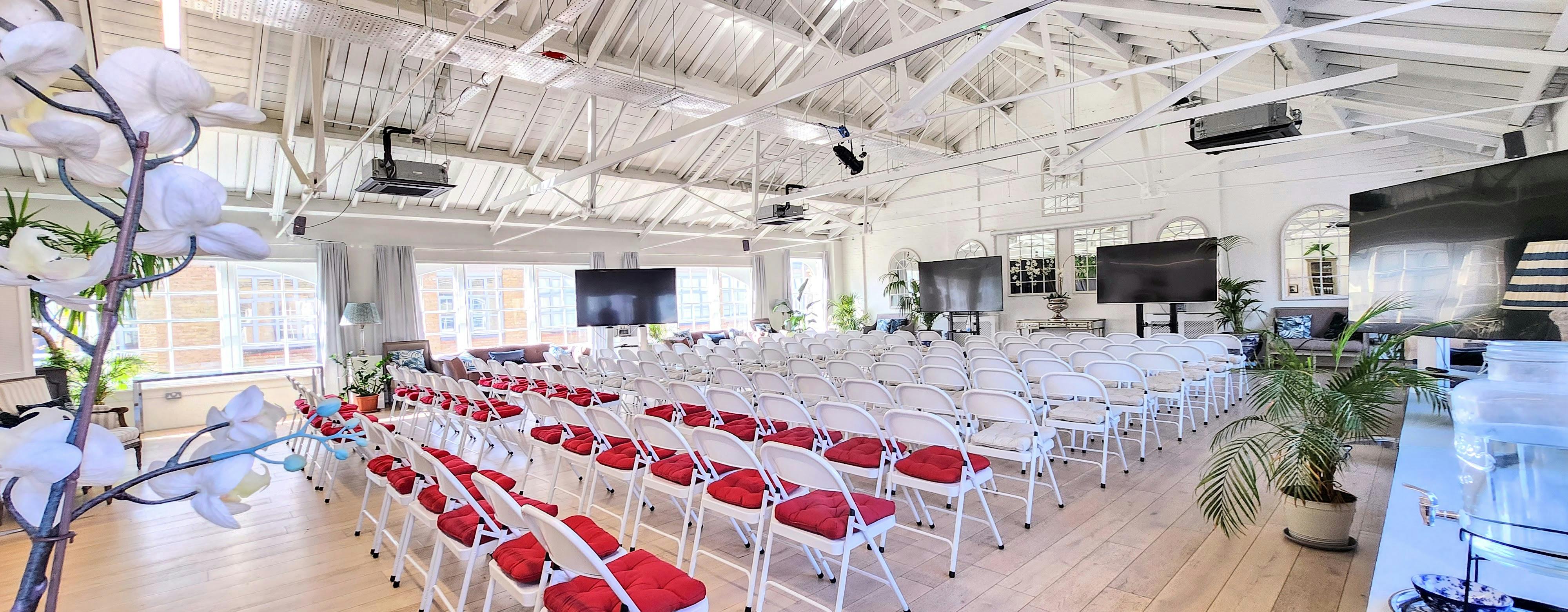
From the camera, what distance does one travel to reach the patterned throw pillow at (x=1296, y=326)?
11023mm

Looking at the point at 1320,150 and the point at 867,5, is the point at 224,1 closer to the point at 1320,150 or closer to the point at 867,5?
the point at 867,5

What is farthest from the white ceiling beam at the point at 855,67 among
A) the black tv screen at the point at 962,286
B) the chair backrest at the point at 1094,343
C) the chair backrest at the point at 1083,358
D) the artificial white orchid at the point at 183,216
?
the black tv screen at the point at 962,286

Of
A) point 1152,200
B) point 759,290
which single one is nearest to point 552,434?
point 759,290

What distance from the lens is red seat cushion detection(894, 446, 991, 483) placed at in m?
3.42

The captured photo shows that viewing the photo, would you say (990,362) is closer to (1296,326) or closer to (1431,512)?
(1431,512)

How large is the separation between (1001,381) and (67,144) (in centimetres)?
539

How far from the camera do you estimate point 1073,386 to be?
16.2 feet

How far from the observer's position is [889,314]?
17.0 meters

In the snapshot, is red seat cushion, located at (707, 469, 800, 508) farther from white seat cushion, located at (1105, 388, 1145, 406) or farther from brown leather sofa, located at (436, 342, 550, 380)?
brown leather sofa, located at (436, 342, 550, 380)

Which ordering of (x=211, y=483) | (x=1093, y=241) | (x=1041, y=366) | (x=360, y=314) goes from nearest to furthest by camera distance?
(x=211, y=483) → (x=1041, y=366) → (x=360, y=314) → (x=1093, y=241)

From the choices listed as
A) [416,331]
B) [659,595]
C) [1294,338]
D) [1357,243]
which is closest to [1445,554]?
[659,595]

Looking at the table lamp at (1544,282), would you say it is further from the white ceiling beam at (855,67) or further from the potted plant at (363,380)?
the potted plant at (363,380)

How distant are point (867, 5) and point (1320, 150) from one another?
7439mm

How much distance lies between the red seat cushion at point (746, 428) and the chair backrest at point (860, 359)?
2.09m
